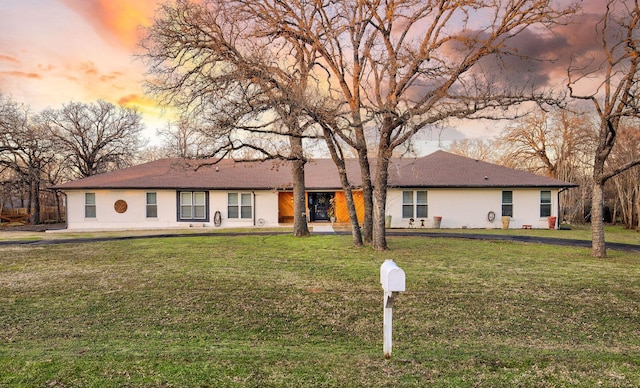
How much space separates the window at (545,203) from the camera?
2312 cm

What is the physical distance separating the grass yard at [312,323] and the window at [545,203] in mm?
13023

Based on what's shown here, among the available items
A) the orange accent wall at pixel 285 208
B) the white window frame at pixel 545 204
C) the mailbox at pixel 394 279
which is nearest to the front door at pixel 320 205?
the orange accent wall at pixel 285 208

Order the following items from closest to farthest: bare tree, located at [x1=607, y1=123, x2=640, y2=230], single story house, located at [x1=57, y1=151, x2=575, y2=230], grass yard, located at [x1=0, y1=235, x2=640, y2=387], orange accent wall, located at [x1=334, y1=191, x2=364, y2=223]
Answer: grass yard, located at [x1=0, y1=235, x2=640, y2=387] < single story house, located at [x1=57, y1=151, x2=575, y2=230] < bare tree, located at [x1=607, y1=123, x2=640, y2=230] < orange accent wall, located at [x1=334, y1=191, x2=364, y2=223]

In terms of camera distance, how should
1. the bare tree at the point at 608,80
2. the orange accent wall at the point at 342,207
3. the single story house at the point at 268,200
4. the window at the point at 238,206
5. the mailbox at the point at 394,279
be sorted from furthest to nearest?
the orange accent wall at the point at 342,207 → the window at the point at 238,206 → the single story house at the point at 268,200 → the bare tree at the point at 608,80 → the mailbox at the point at 394,279

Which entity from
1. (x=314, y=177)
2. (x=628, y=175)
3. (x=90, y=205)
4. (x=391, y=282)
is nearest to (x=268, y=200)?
(x=314, y=177)

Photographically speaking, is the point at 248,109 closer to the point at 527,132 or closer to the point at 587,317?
the point at 587,317

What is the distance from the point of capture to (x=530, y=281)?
8328mm

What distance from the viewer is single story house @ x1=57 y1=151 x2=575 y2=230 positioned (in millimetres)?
23047

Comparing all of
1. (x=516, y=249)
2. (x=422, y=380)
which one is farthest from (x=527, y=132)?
(x=422, y=380)

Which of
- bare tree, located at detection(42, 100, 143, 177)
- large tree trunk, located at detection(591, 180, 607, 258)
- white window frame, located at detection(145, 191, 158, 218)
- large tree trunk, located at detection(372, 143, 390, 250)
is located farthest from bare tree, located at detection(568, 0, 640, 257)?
bare tree, located at detection(42, 100, 143, 177)

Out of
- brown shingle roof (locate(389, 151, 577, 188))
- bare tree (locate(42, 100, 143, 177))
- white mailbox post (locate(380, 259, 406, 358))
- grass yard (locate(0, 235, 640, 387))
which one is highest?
bare tree (locate(42, 100, 143, 177))

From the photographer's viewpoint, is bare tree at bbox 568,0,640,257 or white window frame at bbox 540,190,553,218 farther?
white window frame at bbox 540,190,553,218

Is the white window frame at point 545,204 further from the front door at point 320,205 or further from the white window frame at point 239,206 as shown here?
the white window frame at point 239,206

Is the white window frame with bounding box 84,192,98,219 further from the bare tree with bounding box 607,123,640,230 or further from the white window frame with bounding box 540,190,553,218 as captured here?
the bare tree with bounding box 607,123,640,230
